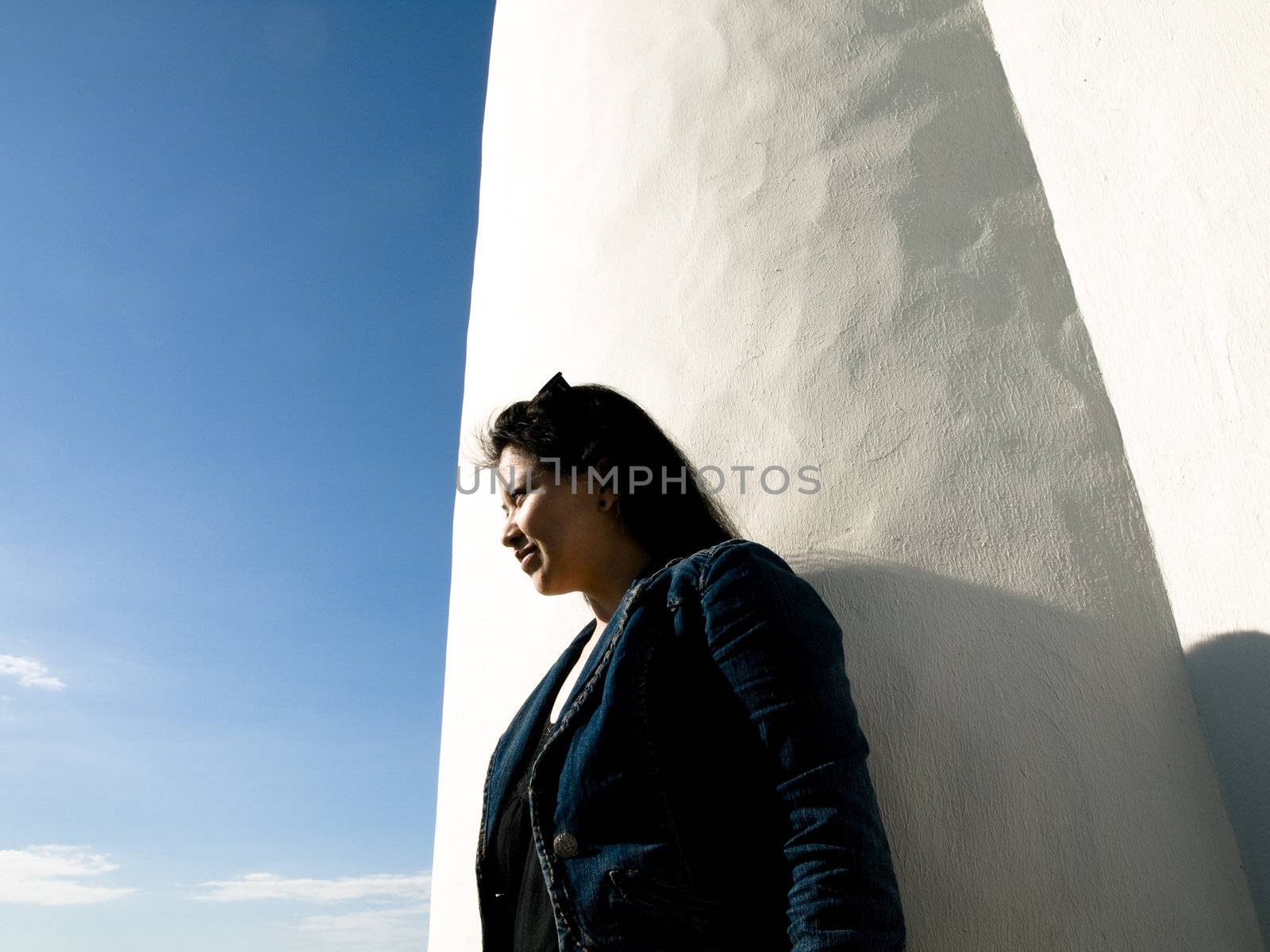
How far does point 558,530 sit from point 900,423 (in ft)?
2.12

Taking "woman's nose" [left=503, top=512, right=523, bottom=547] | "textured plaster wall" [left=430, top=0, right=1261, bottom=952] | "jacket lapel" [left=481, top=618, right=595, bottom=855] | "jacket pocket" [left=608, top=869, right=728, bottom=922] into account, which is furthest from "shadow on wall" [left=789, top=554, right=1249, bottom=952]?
"woman's nose" [left=503, top=512, right=523, bottom=547]

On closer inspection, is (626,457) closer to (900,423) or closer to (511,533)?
(511,533)

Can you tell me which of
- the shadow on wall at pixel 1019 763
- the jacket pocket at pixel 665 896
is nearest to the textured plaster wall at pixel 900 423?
the shadow on wall at pixel 1019 763

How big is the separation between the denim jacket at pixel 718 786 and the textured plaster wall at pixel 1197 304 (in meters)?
0.61

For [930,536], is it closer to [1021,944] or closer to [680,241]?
[1021,944]

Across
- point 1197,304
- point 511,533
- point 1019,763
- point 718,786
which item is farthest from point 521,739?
point 1197,304

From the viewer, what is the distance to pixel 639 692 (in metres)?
1.31

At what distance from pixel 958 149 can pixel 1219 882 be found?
140 centimetres

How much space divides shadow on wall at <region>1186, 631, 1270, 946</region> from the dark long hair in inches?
31.3

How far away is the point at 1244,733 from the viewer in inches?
53.8

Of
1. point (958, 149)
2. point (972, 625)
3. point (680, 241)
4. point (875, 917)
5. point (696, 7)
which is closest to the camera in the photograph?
point (875, 917)

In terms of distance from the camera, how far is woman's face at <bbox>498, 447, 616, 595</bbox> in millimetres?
1677

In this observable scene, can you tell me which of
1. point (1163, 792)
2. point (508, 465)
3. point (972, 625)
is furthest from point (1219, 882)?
point (508, 465)

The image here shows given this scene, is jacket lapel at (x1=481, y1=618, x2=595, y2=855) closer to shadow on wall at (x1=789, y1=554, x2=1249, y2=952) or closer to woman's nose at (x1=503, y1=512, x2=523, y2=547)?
woman's nose at (x1=503, y1=512, x2=523, y2=547)
